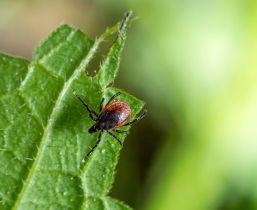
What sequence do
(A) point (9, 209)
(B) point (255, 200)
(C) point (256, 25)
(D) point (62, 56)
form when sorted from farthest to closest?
1. (C) point (256, 25)
2. (B) point (255, 200)
3. (D) point (62, 56)
4. (A) point (9, 209)

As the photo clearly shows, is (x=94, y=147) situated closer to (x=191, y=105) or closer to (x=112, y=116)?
(x=112, y=116)

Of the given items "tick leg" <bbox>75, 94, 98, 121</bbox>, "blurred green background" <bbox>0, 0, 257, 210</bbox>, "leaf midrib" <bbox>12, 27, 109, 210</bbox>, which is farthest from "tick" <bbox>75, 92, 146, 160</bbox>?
"blurred green background" <bbox>0, 0, 257, 210</bbox>

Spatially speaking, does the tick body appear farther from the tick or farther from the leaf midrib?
the leaf midrib

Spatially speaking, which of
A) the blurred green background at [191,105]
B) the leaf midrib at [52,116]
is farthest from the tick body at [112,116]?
the blurred green background at [191,105]

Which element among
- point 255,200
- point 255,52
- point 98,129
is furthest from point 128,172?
point 98,129

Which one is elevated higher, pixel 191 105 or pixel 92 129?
pixel 191 105

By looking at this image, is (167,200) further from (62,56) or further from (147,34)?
(62,56)

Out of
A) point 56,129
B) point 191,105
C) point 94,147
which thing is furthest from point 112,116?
point 191,105
